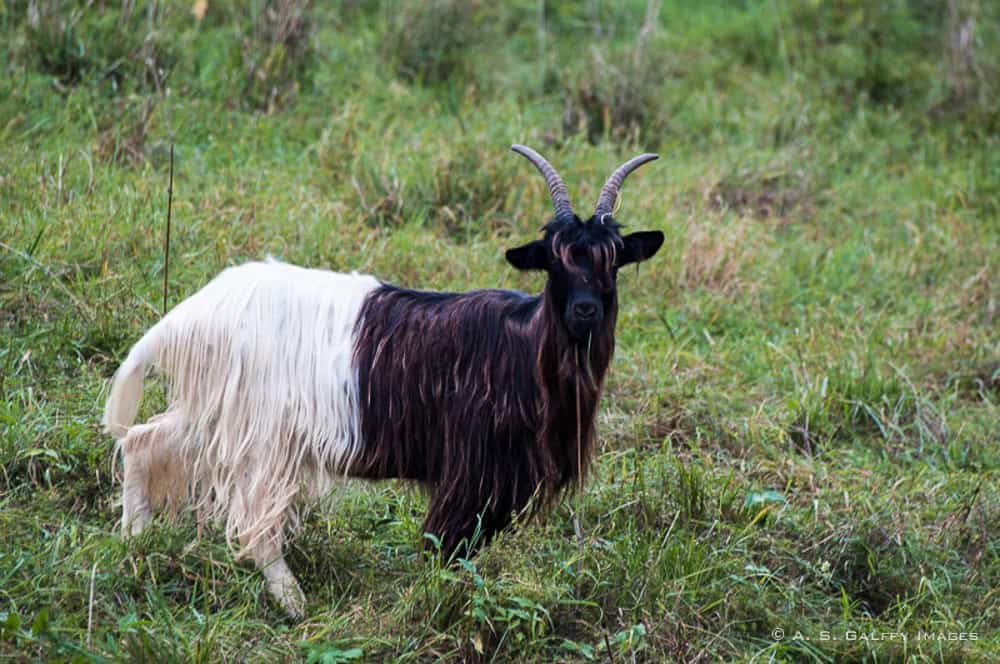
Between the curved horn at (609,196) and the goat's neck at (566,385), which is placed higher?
the curved horn at (609,196)

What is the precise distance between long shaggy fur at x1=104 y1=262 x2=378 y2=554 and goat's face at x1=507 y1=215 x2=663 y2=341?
767 millimetres

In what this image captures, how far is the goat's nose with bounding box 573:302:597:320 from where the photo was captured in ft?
15.8

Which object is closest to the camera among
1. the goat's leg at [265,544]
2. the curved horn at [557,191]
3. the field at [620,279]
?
the field at [620,279]

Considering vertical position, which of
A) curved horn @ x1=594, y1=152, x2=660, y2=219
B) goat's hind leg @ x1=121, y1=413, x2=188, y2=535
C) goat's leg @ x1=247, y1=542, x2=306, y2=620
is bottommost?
goat's leg @ x1=247, y1=542, x2=306, y2=620

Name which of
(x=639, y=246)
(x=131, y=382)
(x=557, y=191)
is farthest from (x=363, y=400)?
(x=639, y=246)

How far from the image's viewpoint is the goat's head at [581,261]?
15.9 feet

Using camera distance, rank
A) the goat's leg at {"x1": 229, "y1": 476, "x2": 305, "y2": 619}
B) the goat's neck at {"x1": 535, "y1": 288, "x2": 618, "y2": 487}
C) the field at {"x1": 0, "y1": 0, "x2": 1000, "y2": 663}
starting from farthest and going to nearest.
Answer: the goat's neck at {"x1": 535, "y1": 288, "x2": 618, "y2": 487}
the goat's leg at {"x1": 229, "y1": 476, "x2": 305, "y2": 619}
the field at {"x1": 0, "y1": 0, "x2": 1000, "y2": 663}

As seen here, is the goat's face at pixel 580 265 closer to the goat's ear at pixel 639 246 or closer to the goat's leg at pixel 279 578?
the goat's ear at pixel 639 246

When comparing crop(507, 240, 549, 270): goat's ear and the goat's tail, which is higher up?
crop(507, 240, 549, 270): goat's ear

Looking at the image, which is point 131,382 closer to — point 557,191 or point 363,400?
point 363,400

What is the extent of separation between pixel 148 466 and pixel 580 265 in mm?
1755

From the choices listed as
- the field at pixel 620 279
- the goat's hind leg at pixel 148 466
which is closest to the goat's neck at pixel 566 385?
the field at pixel 620 279

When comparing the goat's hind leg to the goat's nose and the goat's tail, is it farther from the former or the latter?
the goat's nose

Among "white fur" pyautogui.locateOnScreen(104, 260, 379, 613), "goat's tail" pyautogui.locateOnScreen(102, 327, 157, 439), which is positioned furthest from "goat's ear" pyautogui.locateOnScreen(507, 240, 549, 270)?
"goat's tail" pyautogui.locateOnScreen(102, 327, 157, 439)
